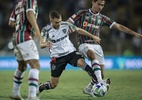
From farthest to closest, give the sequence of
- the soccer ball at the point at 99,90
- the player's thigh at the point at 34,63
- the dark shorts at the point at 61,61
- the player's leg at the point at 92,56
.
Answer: the player's leg at the point at 92,56 < the dark shorts at the point at 61,61 < the soccer ball at the point at 99,90 < the player's thigh at the point at 34,63

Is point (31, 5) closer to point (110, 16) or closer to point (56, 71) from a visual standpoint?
point (56, 71)

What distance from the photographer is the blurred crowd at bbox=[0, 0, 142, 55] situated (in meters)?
→ 19.6

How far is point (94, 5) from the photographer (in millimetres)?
9602

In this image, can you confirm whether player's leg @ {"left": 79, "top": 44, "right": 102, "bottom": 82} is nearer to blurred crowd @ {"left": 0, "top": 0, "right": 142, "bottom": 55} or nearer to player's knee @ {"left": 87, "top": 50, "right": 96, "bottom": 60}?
player's knee @ {"left": 87, "top": 50, "right": 96, "bottom": 60}

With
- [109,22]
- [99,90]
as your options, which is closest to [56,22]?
[99,90]

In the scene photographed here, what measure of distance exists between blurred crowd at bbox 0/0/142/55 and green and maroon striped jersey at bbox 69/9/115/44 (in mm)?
9705

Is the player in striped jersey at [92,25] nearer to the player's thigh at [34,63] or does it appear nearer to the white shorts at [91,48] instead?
the white shorts at [91,48]

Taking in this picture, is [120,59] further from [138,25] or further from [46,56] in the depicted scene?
[46,56]

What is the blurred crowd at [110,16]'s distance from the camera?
773 inches

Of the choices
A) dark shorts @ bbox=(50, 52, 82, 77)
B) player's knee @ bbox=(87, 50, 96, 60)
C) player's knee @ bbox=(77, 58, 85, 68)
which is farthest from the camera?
player's knee @ bbox=(87, 50, 96, 60)

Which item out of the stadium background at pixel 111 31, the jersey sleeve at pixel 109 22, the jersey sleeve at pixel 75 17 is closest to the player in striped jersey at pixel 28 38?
the jersey sleeve at pixel 75 17

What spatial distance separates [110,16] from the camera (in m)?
20.9

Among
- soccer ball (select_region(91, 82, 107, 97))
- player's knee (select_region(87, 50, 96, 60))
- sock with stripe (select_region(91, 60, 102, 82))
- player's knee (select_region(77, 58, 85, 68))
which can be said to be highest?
player's knee (select_region(87, 50, 96, 60))

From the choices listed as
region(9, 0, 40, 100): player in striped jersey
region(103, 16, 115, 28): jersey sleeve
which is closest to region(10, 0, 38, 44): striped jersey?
region(9, 0, 40, 100): player in striped jersey
